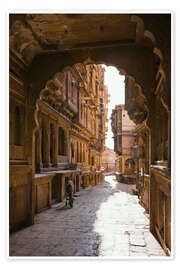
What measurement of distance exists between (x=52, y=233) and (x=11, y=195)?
163 cm

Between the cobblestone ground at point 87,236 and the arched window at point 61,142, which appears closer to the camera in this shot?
the cobblestone ground at point 87,236

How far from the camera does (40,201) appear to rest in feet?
27.2

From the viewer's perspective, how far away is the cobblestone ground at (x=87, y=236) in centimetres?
466

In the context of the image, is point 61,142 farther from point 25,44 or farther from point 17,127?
point 25,44

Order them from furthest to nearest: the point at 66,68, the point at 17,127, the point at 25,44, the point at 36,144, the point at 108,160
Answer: the point at 108,160, the point at 36,144, the point at 66,68, the point at 17,127, the point at 25,44

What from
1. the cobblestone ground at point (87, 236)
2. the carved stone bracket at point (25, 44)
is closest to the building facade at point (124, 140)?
the cobblestone ground at point (87, 236)

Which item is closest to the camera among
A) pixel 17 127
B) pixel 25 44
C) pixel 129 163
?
pixel 25 44

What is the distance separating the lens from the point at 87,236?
559cm

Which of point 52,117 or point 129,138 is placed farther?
point 129,138

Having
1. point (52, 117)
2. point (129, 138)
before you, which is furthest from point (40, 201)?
point (129, 138)

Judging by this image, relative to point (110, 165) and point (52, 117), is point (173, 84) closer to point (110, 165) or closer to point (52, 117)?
point (52, 117)

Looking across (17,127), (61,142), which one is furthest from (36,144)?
(61,142)

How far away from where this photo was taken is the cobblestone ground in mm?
4660

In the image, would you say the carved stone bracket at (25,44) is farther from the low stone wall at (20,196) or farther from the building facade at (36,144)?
the low stone wall at (20,196)
